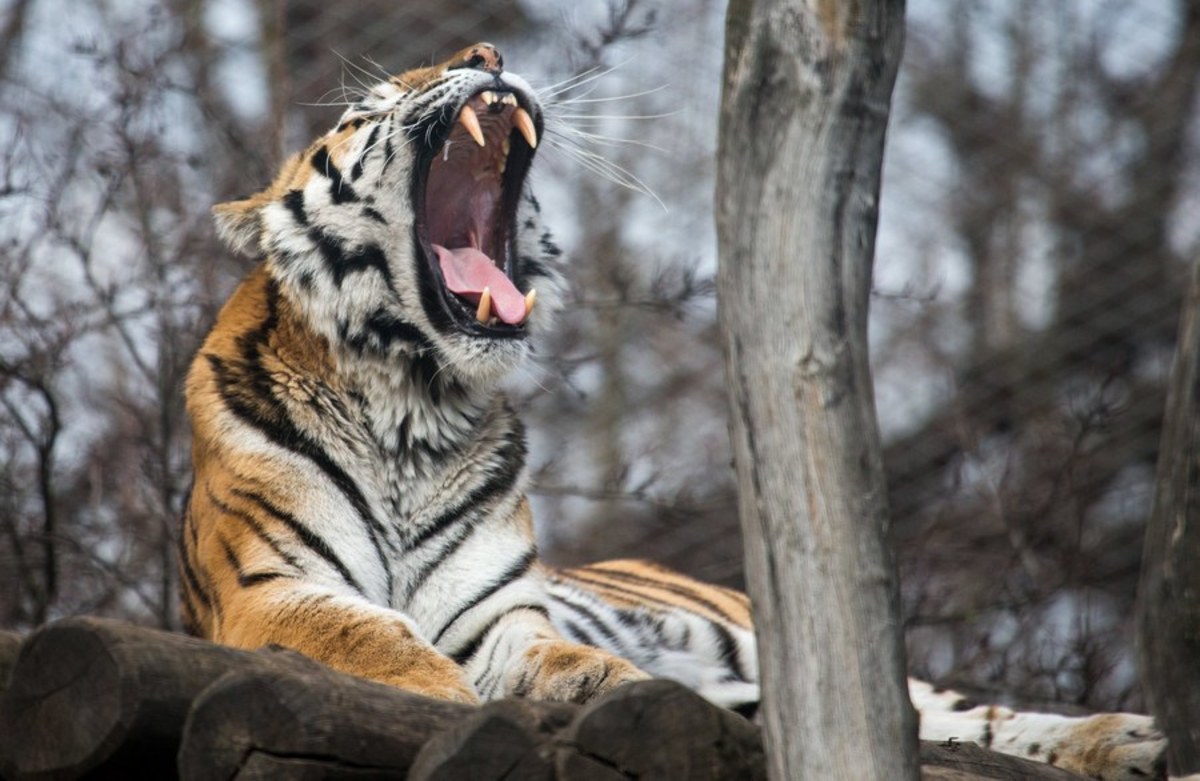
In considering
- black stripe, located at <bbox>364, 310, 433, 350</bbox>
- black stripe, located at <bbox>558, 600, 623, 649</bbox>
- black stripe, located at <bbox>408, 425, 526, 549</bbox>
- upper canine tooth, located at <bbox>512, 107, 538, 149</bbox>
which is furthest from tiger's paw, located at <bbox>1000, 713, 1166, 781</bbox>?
upper canine tooth, located at <bbox>512, 107, 538, 149</bbox>

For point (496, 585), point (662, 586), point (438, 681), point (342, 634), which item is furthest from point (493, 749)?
point (662, 586)

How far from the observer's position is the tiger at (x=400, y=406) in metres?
2.73

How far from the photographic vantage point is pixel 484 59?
3.03 metres

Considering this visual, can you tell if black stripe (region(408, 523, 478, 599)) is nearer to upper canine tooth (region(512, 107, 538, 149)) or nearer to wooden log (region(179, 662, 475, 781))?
upper canine tooth (region(512, 107, 538, 149))

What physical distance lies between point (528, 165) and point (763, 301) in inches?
56.9

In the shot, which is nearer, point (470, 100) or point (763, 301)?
point (763, 301)

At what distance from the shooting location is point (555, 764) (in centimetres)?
169

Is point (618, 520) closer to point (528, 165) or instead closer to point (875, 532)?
point (528, 165)

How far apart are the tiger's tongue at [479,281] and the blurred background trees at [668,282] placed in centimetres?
18

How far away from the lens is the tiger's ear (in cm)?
308

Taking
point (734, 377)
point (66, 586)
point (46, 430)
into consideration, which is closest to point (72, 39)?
point (46, 430)

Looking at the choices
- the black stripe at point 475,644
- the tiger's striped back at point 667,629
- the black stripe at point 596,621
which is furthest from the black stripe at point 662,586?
the black stripe at point 475,644

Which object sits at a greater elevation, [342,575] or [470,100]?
[470,100]

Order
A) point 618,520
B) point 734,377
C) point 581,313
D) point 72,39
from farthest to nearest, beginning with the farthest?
point 618,520 → point 581,313 → point 72,39 → point 734,377
